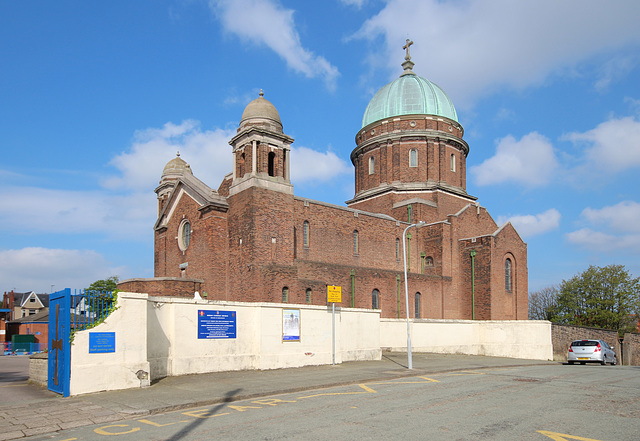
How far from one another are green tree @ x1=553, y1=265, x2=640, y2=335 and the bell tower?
39.2m

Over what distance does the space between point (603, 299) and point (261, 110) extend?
1667 inches

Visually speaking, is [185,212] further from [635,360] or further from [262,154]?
[635,360]

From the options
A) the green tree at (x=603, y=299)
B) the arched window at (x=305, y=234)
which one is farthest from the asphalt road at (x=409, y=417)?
the green tree at (x=603, y=299)

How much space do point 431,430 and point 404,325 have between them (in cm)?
1927

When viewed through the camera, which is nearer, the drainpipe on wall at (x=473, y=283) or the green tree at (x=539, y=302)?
the drainpipe on wall at (x=473, y=283)

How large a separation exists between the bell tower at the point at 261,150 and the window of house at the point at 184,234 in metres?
4.92

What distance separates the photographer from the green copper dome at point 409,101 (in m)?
43.7

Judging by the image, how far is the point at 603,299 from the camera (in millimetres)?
54094

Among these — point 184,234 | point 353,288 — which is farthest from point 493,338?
point 184,234

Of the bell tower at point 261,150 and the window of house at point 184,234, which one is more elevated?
the bell tower at point 261,150

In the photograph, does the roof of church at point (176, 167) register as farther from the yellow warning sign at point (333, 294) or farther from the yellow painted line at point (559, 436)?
the yellow painted line at point (559, 436)

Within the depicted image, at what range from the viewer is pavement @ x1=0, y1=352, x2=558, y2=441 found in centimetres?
1008

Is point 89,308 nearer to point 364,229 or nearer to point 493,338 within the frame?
point 364,229

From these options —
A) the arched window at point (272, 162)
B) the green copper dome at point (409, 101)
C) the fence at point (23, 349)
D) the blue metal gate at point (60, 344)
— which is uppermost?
the green copper dome at point (409, 101)
